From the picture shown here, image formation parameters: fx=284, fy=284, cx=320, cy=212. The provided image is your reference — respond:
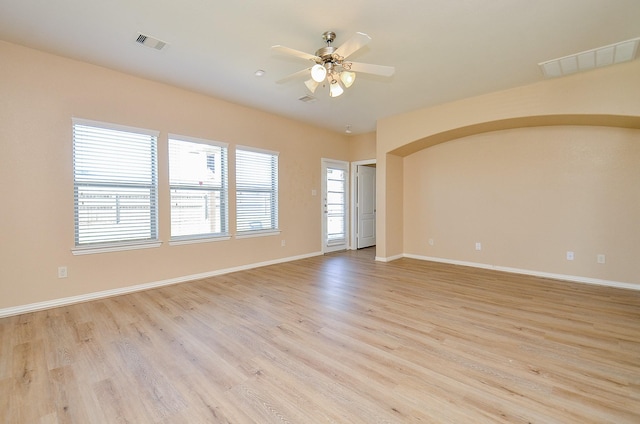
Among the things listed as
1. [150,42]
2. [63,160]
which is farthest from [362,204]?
[63,160]

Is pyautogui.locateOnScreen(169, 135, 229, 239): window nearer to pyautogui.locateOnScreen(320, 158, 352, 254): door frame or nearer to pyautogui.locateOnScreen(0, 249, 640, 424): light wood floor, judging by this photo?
pyautogui.locateOnScreen(0, 249, 640, 424): light wood floor

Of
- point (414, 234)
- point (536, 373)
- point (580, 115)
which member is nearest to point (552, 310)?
point (536, 373)

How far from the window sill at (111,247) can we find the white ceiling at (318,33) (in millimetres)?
2264

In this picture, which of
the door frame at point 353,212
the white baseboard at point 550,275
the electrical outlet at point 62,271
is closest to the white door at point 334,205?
the door frame at point 353,212

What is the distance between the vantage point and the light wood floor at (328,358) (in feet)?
5.47

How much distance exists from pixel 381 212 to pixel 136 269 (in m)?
4.25

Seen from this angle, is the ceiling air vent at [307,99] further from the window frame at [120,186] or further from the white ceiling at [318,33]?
the window frame at [120,186]

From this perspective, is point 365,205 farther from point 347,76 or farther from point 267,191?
point 347,76

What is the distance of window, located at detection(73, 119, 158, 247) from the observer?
3494 millimetres

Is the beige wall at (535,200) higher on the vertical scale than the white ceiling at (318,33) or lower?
lower

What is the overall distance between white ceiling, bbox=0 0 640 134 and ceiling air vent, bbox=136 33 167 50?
0.06m

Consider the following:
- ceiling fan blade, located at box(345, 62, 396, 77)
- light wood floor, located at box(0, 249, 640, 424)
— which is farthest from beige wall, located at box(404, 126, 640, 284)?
ceiling fan blade, located at box(345, 62, 396, 77)

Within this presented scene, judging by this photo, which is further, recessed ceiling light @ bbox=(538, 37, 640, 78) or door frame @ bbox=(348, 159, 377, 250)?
door frame @ bbox=(348, 159, 377, 250)

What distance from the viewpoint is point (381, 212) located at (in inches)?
225
